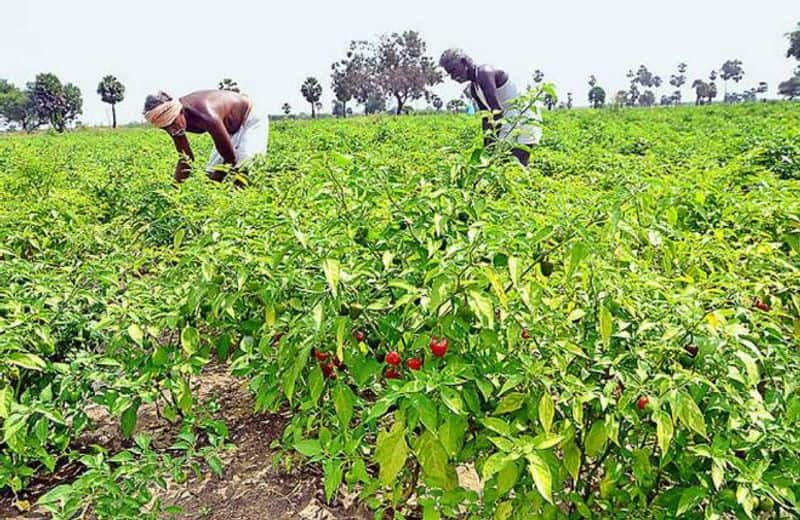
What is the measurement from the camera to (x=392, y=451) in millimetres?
Answer: 1386

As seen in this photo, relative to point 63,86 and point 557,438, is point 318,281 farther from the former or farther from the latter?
point 63,86

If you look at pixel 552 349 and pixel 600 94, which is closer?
pixel 552 349

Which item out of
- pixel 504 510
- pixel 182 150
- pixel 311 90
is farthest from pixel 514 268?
pixel 311 90

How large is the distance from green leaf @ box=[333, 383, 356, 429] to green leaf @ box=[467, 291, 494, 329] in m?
0.40

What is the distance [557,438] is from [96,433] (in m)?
1.86

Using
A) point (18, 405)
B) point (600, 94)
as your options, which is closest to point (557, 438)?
point (18, 405)

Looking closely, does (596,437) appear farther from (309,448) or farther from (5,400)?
(5,400)

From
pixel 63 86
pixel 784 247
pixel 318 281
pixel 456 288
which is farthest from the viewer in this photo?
pixel 63 86

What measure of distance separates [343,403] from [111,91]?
52.9 meters

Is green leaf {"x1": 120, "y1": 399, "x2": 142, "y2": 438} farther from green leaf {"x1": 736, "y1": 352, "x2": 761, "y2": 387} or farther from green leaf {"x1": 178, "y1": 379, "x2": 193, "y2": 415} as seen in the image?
green leaf {"x1": 736, "y1": 352, "x2": 761, "y2": 387}

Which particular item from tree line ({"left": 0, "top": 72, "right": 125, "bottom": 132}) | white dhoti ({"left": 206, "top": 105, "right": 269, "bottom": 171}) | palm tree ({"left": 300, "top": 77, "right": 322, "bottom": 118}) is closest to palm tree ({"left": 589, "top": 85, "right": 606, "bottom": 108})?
palm tree ({"left": 300, "top": 77, "right": 322, "bottom": 118})

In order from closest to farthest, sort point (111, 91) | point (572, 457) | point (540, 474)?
point (540, 474) < point (572, 457) < point (111, 91)

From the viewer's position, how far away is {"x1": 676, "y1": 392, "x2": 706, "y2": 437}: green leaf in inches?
46.4

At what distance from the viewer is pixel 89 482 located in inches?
61.6
